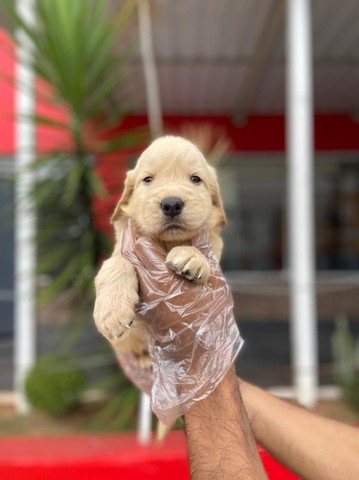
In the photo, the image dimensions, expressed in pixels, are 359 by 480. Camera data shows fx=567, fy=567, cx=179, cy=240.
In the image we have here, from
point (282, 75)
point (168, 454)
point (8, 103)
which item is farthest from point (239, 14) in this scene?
point (168, 454)

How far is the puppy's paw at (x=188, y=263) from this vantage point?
109 centimetres

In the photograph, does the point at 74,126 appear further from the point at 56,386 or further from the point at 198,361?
the point at 198,361

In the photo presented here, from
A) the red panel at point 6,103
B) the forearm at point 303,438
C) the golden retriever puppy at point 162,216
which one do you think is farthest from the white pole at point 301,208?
the golden retriever puppy at point 162,216

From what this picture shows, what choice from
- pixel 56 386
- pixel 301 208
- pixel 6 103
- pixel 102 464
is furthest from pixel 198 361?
pixel 6 103

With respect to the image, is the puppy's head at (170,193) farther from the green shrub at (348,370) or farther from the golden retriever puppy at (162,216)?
the green shrub at (348,370)

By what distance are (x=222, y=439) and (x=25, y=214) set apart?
289 cm

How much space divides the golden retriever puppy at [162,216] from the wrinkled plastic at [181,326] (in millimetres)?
27

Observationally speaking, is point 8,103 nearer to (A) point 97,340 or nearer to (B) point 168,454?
(A) point 97,340

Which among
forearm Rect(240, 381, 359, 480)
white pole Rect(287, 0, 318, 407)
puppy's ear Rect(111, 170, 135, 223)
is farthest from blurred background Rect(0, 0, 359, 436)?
puppy's ear Rect(111, 170, 135, 223)

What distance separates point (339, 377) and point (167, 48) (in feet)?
13.7

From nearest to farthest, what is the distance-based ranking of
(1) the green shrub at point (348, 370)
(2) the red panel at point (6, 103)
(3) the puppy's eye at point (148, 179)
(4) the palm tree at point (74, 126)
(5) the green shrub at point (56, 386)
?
(3) the puppy's eye at point (148, 179)
(4) the palm tree at point (74, 126)
(5) the green shrub at point (56, 386)
(1) the green shrub at point (348, 370)
(2) the red panel at point (6, 103)

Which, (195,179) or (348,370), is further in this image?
(348,370)

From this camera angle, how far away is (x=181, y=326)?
1.17 metres

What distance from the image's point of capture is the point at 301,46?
462 centimetres
